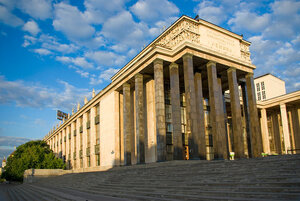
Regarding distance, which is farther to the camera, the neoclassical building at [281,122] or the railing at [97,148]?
the railing at [97,148]

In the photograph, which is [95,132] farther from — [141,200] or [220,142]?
[141,200]

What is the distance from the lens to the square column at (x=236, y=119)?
29.1 meters

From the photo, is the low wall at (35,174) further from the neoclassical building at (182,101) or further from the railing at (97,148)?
the neoclassical building at (182,101)

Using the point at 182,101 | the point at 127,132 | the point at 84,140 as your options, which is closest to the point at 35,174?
the point at 84,140

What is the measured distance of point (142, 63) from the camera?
103 feet

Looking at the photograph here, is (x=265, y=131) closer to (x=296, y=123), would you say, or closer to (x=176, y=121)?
(x=296, y=123)

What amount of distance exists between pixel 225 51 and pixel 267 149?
21.1m

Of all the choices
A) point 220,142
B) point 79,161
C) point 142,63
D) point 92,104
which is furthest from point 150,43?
point 79,161

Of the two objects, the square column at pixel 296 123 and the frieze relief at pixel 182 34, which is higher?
the frieze relief at pixel 182 34

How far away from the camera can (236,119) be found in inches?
1182

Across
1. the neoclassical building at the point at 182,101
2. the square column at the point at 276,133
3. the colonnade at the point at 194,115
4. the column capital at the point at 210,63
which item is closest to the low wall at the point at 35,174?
the neoclassical building at the point at 182,101

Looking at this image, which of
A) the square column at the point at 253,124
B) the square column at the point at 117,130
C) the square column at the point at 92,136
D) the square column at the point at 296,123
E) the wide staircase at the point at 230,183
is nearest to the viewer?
the wide staircase at the point at 230,183

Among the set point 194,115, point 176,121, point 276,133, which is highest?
point 194,115

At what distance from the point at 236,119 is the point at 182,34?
1193cm
